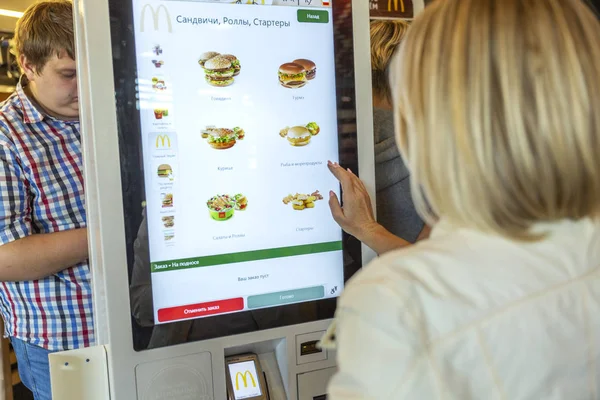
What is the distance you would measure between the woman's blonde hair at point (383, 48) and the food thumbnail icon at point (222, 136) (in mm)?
724

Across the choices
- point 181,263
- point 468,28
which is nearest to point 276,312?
point 181,263

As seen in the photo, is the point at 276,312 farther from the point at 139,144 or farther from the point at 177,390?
the point at 139,144

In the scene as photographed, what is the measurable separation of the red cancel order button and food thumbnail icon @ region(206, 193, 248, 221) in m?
0.17

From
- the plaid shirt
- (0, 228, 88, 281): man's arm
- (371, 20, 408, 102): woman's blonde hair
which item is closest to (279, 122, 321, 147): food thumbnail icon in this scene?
(371, 20, 408, 102): woman's blonde hair

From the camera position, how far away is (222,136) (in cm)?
106

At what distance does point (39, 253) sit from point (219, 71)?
30.4 inches

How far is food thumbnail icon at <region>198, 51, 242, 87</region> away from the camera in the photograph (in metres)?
1.04

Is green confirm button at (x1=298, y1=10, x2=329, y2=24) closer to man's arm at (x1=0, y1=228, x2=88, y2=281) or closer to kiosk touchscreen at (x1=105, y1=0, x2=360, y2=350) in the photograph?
kiosk touchscreen at (x1=105, y1=0, x2=360, y2=350)

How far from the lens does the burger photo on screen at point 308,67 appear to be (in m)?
1.12

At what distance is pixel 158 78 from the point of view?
999 mm

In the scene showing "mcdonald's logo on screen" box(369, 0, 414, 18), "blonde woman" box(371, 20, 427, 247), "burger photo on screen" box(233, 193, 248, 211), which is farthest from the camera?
"mcdonald's logo on screen" box(369, 0, 414, 18)

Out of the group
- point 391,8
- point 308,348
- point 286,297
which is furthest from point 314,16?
point 391,8

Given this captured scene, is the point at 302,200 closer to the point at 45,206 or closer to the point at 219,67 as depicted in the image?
the point at 219,67

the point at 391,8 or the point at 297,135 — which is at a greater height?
the point at 391,8
